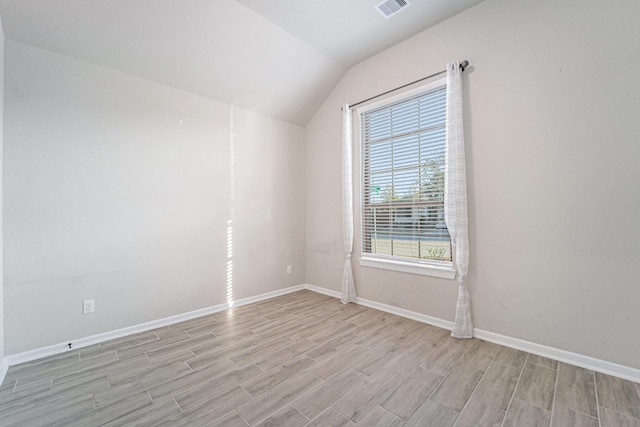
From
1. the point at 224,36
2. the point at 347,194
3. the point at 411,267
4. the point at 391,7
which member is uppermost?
the point at 391,7

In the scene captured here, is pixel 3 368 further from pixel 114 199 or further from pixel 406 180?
pixel 406 180

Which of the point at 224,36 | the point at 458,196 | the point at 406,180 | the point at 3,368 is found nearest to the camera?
the point at 3,368

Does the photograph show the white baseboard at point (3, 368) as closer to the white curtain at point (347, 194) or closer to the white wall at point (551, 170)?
the white curtain at point (347, 194)

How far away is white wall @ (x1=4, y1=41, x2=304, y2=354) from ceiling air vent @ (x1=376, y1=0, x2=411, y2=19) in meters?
2.06

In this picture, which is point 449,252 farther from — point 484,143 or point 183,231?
point 183,231

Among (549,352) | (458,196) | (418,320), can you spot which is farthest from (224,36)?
(549,352)

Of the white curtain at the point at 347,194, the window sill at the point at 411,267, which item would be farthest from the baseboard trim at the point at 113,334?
the window sill at the point at 411,267

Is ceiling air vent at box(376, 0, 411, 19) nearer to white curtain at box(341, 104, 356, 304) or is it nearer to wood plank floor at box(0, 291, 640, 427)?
white curtain at box(341, 104, 356, 304)

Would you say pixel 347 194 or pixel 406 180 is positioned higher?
pixel 406 180

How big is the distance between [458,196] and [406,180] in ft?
2.36

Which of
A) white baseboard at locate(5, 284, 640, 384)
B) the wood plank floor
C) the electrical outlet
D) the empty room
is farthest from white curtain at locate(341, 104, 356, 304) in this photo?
the electrical outlet

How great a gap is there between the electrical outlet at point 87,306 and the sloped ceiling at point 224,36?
2284 mm

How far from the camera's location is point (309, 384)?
1.93 metres

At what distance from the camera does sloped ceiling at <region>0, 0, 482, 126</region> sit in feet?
7.51
